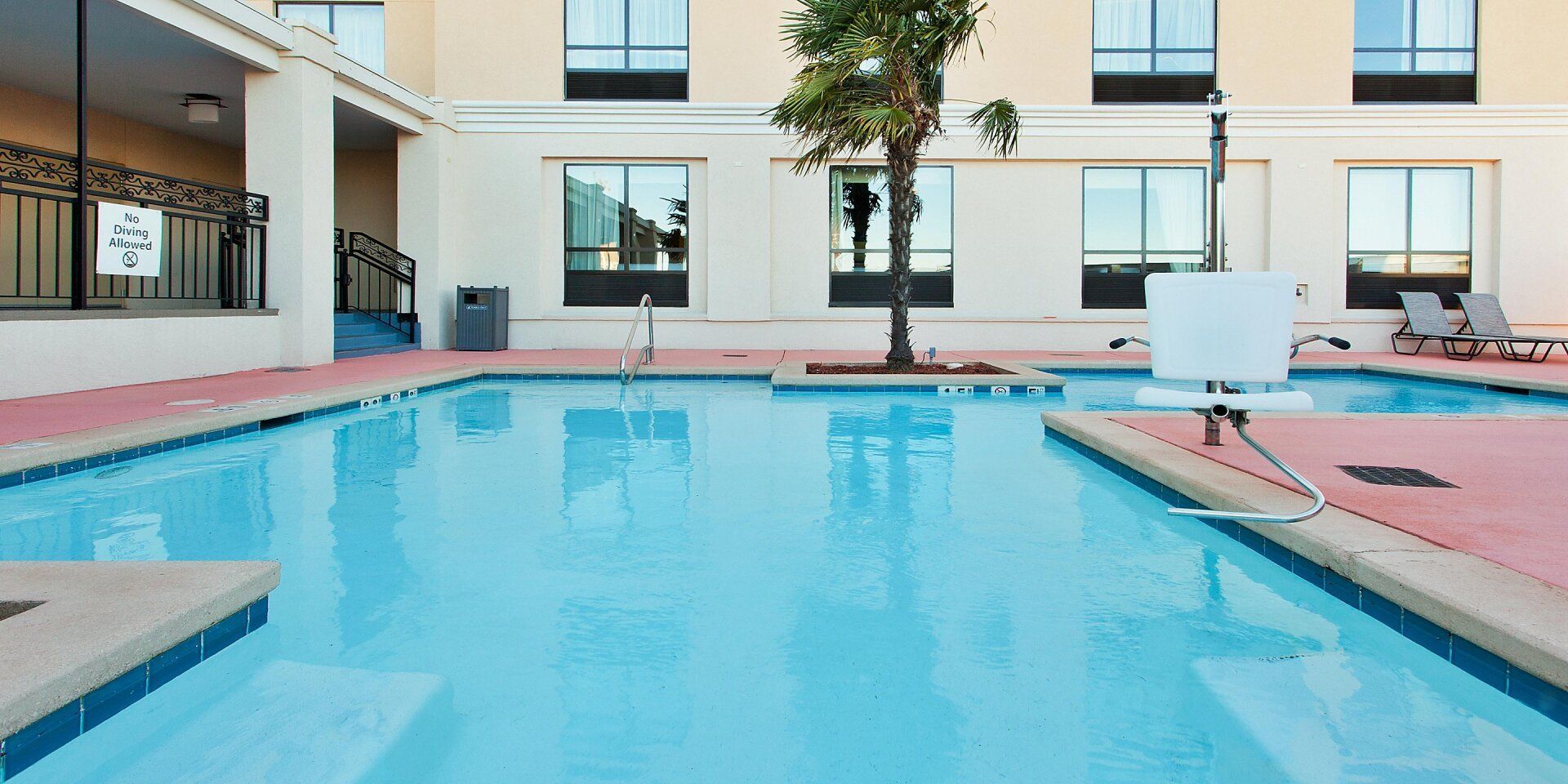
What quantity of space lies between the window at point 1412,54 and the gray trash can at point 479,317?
12.6 m

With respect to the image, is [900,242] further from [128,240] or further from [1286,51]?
[1286,51]

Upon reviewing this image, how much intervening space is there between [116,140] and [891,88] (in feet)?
35.9

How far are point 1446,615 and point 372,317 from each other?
44.1 ft

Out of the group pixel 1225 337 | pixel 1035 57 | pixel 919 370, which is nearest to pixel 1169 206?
pixel 1035 57

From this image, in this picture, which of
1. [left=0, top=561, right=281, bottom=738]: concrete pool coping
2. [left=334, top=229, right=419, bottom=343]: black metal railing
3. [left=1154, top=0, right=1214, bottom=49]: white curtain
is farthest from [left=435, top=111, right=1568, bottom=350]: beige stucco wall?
[left=0, top=561, right=281, bottom=738]: concrete pool coping

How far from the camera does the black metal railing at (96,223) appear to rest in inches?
317

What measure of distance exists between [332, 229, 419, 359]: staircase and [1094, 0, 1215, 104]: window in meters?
10.2

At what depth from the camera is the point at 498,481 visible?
17.2 feet

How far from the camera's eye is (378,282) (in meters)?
15.3

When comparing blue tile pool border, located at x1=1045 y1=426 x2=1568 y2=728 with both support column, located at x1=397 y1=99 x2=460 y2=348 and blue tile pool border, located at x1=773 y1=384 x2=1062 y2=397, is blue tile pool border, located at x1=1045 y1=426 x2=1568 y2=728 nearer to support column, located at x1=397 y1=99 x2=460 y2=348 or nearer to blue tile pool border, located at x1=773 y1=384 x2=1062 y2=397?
blue tile pool border, located at x1=773 y1=384 x2=1062 y2=397

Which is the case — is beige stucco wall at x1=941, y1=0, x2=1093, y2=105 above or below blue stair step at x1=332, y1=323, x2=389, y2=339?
above

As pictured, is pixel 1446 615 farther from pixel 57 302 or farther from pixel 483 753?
pixel 57 302

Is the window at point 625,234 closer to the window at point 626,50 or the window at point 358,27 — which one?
the window at point 626,50

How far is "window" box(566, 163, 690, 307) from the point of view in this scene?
1466cm
